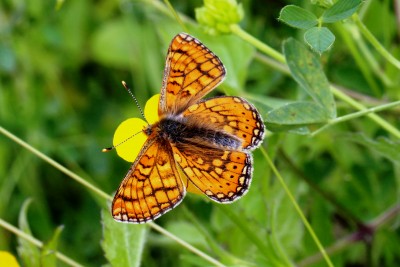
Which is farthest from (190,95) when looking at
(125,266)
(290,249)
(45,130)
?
(45,130)

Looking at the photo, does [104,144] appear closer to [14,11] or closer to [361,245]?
[14,11]

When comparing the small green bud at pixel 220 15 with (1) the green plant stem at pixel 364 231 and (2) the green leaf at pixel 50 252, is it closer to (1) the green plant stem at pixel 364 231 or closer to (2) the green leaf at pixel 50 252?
(2) the green leaf at pixel 50 252

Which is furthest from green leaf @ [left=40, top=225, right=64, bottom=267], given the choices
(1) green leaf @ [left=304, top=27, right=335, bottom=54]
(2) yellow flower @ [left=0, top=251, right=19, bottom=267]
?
(1) green leaf @ [left=304, top=27, right=335, bottom=54]

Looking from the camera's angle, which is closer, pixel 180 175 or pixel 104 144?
pixel 180 175

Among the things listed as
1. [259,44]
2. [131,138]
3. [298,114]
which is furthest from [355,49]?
[131,138]

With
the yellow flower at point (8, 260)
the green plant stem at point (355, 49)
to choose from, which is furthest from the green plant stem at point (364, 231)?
the yellow flower at point (8, 260)

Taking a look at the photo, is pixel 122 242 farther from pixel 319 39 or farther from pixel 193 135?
pixel 319 39
